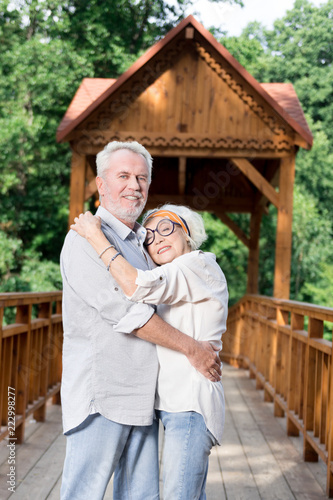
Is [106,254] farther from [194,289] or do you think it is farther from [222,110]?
[222,110]

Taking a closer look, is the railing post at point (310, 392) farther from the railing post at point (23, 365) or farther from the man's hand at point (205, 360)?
the man's hand at point (205, 360)

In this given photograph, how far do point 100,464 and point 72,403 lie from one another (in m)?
0.22

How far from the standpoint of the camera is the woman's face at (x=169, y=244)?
2305 millimetres

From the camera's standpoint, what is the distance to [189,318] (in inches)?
84.2

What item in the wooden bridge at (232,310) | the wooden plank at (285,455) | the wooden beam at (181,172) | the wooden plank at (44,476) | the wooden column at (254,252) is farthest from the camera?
the wooden column at (254,252)

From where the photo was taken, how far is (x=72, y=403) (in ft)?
6.80

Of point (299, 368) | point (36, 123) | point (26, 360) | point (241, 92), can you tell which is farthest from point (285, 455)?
point (36, 123)

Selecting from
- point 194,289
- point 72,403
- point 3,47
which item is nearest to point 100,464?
point 72,403

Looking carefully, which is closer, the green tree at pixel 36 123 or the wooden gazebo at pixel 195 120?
the wooden gazebo at pixel 195 120

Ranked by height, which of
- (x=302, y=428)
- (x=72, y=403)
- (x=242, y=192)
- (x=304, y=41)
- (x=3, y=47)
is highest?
→ (x=304, y=41)

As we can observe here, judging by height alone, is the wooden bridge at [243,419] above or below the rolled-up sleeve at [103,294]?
below

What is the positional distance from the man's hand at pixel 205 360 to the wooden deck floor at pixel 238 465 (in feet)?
6.31

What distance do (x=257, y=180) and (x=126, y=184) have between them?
21.2ft

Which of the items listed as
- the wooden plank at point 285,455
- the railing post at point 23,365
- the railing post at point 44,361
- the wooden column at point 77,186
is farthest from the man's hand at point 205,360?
the wooden column at point 77,186
